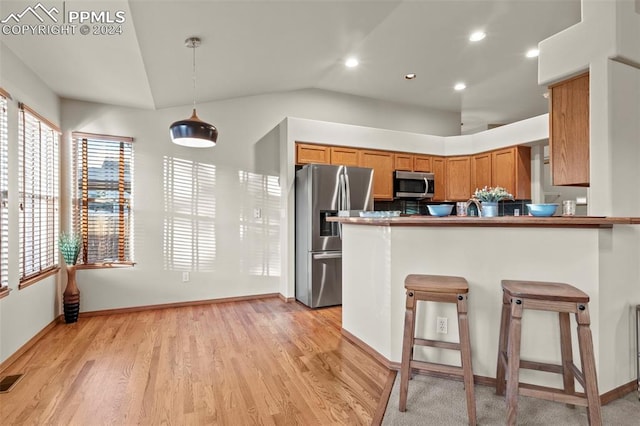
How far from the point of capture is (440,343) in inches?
79.5

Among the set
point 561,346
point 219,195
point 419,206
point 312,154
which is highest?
point 312,154

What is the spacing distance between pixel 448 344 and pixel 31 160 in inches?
152

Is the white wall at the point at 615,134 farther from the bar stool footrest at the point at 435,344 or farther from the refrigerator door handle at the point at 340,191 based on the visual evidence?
the refrigerator door handle at the point at 340,191

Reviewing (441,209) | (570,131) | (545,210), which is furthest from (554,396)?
(570,131)

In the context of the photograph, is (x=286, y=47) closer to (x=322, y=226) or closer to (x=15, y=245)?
(x=322, y=226)

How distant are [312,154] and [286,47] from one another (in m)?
1.54

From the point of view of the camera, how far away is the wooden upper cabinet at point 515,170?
15.4 ft

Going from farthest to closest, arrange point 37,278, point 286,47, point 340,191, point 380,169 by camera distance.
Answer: point 380,169 < point 340,191 < point 286,47 < point 37,278

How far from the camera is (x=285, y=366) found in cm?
244

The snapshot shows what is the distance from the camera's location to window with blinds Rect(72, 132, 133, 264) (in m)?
3.67

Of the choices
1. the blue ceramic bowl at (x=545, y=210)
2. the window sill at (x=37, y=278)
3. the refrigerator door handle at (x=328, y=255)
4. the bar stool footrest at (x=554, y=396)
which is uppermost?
the blue ceramic bowl at (x=545, y=210)

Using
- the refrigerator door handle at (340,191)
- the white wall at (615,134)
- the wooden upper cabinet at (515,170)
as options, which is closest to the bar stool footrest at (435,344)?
the white wall at (615,134)

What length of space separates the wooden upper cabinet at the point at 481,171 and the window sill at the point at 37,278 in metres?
5.80

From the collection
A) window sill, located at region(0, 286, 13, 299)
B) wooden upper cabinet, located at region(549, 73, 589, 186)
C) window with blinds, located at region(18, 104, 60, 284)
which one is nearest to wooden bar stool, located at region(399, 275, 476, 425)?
wooden upper cabinet, located at region(549, 73, 589, 186)
